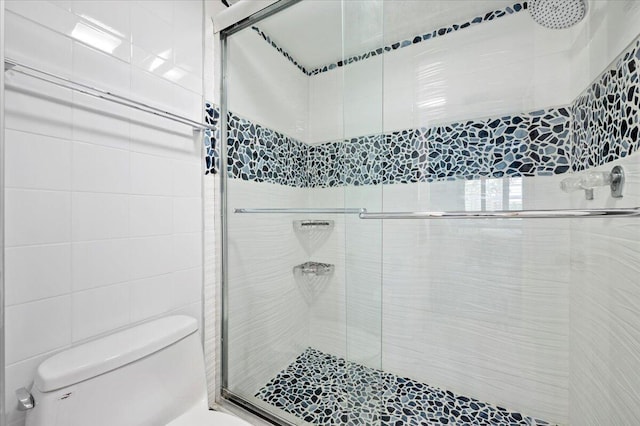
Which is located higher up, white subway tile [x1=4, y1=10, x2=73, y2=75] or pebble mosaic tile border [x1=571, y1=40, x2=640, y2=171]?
white subway tile [x1=4, y1=10, x2=73, y2=75]

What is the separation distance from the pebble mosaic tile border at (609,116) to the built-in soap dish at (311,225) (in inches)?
43.9

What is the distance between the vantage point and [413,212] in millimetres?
1170

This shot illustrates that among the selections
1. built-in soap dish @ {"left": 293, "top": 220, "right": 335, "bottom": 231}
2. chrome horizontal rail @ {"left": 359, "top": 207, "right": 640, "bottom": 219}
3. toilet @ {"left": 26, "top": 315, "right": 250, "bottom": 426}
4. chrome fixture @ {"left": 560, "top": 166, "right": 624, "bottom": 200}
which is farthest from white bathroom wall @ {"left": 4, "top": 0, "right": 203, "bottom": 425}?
chrome fixture @ {"left": 560, "top": 166, "right": 624, "bottom": 200}

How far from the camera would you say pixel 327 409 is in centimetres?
129

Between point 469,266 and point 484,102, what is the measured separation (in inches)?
34.2

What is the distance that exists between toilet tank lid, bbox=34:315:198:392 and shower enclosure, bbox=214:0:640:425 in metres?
0.38

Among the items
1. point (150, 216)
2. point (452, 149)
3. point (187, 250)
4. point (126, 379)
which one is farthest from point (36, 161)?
point (452, 149)

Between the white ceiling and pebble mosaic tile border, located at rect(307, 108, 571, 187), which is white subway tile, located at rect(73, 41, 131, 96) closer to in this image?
the white ceiling

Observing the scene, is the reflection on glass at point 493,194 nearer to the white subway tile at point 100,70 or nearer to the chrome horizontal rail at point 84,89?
the chrome horizontal rail at point 84,89

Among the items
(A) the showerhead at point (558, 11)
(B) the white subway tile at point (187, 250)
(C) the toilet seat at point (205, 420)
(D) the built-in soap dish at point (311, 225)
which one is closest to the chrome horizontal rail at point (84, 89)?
(B) the white subway tile at point (187, 250)

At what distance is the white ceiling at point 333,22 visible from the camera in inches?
55.1

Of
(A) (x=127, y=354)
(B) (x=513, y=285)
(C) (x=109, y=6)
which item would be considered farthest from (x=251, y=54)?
(B) (x=513, y=285)

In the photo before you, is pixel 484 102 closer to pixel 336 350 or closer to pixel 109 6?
pixel 336 350

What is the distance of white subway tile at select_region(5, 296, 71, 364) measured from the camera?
76cm
